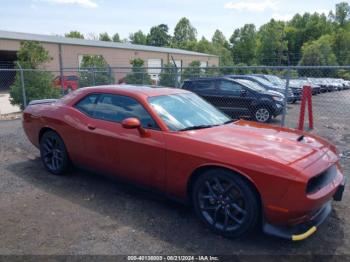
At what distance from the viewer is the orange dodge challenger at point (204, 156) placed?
3006 mm

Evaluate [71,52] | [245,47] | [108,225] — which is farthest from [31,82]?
[245,47]

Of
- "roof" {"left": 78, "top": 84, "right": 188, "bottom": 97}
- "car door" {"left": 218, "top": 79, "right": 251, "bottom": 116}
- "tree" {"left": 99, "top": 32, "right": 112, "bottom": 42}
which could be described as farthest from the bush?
"tree" {"left": 99, "top": 32, "right": 112, "bottom": 42}

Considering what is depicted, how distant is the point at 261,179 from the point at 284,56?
7385 cm

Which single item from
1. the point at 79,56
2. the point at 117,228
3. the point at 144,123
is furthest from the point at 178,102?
the point at 79,56

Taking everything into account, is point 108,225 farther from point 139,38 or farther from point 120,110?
point 139,38

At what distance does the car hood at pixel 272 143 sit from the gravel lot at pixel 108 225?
858 mm

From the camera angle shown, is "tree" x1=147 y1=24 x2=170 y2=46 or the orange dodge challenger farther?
"tree" x1=147 y1=24 x2=170 y2=46

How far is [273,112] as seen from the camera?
10.5 meters

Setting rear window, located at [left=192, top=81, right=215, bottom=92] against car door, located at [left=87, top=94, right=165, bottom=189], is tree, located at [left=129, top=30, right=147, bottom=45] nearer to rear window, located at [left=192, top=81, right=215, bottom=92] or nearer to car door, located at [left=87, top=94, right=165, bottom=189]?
rear window, located at [left=192, top=81, right=215, bottom=92]

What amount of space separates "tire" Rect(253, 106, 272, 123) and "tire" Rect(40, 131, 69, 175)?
7159 mm

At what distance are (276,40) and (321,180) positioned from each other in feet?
247

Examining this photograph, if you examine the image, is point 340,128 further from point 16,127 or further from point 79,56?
point 79,56

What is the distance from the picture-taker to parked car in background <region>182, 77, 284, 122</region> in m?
10.5

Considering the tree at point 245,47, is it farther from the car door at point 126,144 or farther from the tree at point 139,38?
the car door at point 126,144
